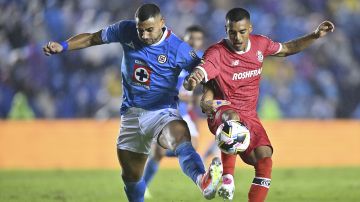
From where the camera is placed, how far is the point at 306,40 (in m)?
8.02

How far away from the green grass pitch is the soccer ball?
292 cm

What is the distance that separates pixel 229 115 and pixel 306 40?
1.35 metres

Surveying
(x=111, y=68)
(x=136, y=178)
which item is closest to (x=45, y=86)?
(x=111, y=68)

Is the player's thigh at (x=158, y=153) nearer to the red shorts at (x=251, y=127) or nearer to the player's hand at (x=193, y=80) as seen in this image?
the red shorts at (x=251, y=127)

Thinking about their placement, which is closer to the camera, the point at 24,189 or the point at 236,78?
the point at 236,78

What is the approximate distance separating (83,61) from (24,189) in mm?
5150

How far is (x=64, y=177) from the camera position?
1385 centimetres

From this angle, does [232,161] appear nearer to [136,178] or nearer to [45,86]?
[136,178]

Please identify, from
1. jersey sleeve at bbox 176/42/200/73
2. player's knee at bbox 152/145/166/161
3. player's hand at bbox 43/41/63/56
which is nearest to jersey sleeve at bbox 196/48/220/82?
jersey sleeve at bbox 176/42/200/73

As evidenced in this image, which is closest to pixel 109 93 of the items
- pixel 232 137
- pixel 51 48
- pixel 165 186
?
pixel 165 186

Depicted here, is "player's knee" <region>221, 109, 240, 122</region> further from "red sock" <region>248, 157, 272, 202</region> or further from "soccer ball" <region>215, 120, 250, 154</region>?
"red sock" <region>248, 157, 272, 202</region>

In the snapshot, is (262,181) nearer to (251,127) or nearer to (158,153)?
(251,127)

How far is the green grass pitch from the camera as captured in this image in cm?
1015

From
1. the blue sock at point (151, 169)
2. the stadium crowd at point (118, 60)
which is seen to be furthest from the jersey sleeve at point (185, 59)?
the stadium crowd at point (118, 60)
